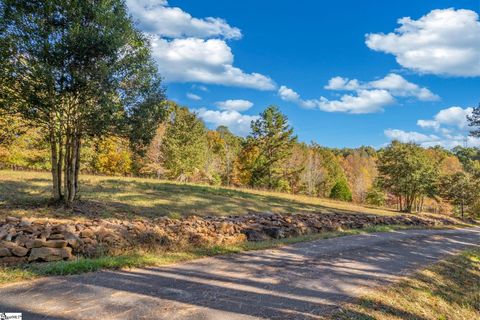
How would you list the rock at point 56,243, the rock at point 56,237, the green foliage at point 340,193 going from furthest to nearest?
the green foliage at point 340,193
the rock at point 56,237
the rock at point 56,243

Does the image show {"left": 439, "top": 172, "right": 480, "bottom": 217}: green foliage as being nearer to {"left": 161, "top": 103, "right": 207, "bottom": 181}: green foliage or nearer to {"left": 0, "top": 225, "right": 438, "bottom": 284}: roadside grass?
{"left": 161, "top": 103, "right": 207, "bottom": 181}: green foliage

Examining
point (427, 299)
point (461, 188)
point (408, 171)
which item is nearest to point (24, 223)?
point (427, 299)

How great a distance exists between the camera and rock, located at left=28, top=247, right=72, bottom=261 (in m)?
6.15

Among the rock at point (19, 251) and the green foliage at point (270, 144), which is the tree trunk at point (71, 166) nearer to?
the rock at point (19, 251)

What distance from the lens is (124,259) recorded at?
6.52m

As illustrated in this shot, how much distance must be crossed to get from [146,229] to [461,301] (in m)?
7.89

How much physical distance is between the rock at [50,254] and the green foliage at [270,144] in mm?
41049

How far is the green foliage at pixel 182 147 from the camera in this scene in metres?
42.6

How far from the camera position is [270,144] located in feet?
154

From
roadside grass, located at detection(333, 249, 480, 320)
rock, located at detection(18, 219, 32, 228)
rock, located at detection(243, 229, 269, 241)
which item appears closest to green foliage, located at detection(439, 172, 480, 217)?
roadside grass, located at detection(333, 249, 480, 320)

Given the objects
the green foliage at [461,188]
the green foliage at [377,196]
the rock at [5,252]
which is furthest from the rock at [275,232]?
the green foliage at [377,196]

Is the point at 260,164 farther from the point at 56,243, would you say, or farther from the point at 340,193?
the point at 56,243

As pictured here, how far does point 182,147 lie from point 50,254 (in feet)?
123

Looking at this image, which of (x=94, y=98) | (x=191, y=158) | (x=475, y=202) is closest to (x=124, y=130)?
(x=94, y=98)
